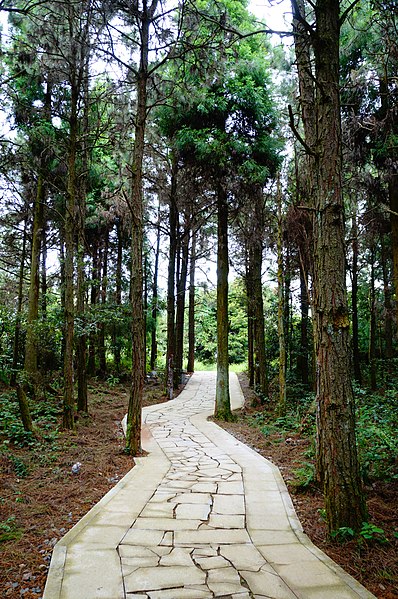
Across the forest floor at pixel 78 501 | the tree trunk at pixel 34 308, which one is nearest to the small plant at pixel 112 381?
the tree trunk at pixel 34 308

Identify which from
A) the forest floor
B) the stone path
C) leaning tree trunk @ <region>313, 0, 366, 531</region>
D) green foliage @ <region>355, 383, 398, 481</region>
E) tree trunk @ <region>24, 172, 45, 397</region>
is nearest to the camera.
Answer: the stone path

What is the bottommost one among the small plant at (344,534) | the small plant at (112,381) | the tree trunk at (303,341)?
the small plant at (344,534)

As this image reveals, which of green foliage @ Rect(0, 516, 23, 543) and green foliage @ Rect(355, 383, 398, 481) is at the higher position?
green foliage @ Rect(355, 383, 398, 481)

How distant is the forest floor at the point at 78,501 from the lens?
280 cm

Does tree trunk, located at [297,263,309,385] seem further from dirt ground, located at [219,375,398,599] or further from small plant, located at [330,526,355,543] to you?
small plant, located at [330,526,355,543]

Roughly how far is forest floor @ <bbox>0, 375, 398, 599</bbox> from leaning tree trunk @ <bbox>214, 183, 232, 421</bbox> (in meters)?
1.62

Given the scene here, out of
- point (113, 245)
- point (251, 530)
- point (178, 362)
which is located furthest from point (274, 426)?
point (113, 245)

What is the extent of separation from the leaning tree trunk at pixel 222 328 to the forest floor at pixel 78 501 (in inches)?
63.8

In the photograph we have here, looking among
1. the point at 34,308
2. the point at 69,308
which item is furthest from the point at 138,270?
the point at 34,308

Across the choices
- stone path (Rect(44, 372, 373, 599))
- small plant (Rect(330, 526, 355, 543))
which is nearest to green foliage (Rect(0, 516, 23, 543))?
stone path (Rect(44, 372, 373, 599))

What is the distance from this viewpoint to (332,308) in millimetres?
3312

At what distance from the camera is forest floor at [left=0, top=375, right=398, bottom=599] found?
2799 millimetres

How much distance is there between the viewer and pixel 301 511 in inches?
161

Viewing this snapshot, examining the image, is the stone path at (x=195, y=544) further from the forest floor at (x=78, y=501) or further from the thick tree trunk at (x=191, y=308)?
the thick tree trunk at (x=191, y=308)
